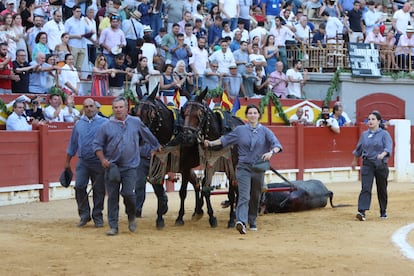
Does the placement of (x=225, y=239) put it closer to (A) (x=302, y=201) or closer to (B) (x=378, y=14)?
(A) (x=302, y=201)

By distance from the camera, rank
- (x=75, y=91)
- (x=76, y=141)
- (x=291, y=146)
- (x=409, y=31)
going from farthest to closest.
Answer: (x=409, y=31), (x=291, y=146), (x=75, y=91), (x=76, y=141)

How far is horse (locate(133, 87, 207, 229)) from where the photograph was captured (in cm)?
1274

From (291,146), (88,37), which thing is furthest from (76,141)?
(291,146)

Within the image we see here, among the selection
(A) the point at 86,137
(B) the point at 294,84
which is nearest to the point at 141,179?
(A) the point at 86,137

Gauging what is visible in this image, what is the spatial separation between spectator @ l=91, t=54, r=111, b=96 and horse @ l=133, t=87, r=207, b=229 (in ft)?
19.5

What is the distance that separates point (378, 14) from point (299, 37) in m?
3.15

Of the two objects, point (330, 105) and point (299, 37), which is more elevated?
Result: point (299, 37)

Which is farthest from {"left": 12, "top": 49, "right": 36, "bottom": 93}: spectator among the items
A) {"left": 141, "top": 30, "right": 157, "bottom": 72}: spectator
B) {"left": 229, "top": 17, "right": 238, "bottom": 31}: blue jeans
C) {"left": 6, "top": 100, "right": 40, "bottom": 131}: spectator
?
{"left": 229, "top": 17, "right": 238, "bottom": 31}: blue jeans

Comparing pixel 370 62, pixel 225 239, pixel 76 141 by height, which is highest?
pixel 370 62

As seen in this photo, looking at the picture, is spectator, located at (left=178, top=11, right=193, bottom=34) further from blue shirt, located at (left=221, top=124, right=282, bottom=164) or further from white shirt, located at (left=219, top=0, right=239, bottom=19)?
blue shirt, located at (left=221, top=124, right=282, bottom=164)

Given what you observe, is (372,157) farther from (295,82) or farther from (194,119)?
(295,82)

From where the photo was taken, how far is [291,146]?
2152cm

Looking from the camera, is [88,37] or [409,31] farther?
[409,31]

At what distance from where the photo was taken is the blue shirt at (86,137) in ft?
41.2
